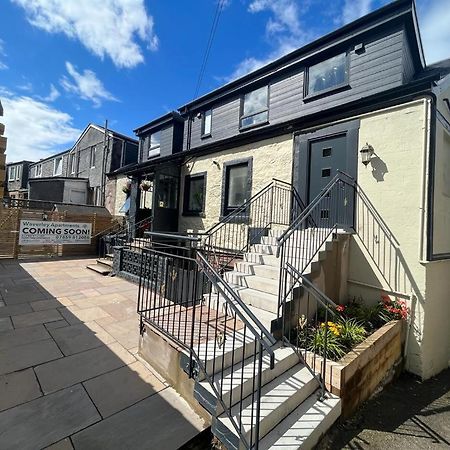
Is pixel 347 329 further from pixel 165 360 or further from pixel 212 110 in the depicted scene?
pixel 212 110

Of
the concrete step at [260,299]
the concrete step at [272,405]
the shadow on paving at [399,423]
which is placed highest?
the concrete step at [260,299]

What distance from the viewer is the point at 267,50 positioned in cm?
859

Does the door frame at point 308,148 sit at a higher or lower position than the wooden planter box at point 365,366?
higher

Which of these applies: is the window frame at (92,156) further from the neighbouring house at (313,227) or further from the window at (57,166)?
the neighbouring house at (313,227)

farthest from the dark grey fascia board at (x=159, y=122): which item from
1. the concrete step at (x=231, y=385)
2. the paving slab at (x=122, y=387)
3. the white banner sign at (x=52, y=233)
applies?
the concrete step at (x=231, y=385)

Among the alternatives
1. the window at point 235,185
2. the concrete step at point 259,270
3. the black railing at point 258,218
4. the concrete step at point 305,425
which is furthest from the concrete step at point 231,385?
the window at point 235,185

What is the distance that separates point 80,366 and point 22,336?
1.49 m

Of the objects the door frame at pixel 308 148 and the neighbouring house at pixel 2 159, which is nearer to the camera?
the neighbouring house at pixel 2 159

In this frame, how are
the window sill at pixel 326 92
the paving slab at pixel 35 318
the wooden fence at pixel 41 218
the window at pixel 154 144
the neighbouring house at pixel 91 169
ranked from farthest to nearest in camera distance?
the neighbouring house at pixel 91 169 < the window at pixel 154 144 < the wooden fence at pixel 41 218 < the window sill at pixel 326 92 < the paving slab at pixel 35 318

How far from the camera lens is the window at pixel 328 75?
6.74 meters

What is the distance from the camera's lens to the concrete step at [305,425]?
2.29 metres

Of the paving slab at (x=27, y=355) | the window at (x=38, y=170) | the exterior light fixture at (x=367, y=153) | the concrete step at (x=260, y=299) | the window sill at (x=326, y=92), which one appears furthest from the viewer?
the window at (x=38, y=170)

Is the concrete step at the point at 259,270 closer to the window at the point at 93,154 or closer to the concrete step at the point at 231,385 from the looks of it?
the concrete step at the point at 231,385

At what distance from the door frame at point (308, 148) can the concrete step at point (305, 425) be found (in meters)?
4.46
